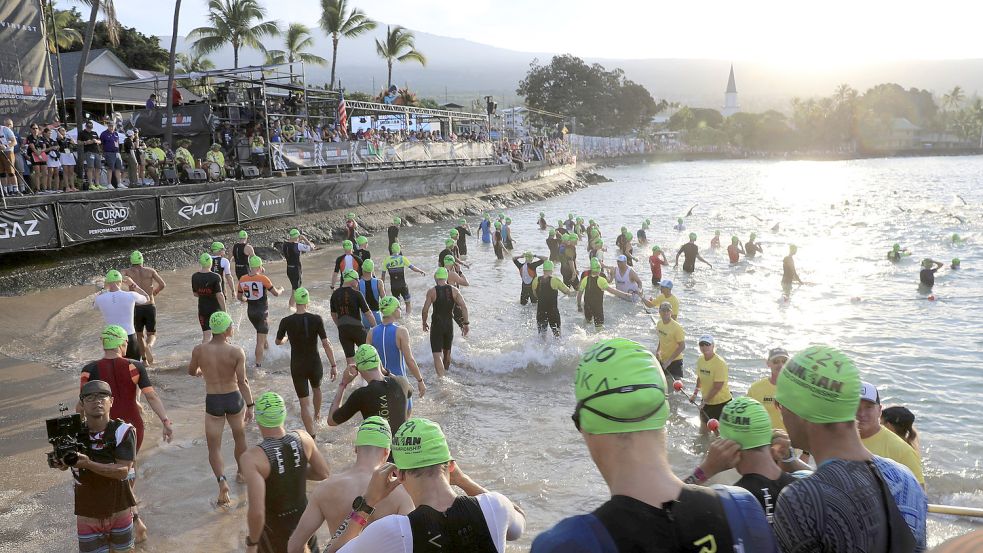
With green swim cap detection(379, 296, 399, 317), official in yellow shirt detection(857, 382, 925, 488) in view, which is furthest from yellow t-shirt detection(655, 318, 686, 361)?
official in yellow shirt detection(857, 382, 925, 488)

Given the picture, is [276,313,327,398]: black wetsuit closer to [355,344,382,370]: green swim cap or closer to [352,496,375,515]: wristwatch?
[355,344,382,370]: green swim cap

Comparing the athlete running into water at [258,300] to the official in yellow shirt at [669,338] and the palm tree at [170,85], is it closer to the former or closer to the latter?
the official in yellow shirt at [669,338]

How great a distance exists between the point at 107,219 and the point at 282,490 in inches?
543

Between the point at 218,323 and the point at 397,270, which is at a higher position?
the point at 218,323

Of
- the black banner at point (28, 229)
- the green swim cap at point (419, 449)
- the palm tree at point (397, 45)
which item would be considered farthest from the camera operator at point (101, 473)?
the palm tree at point (397, 45)

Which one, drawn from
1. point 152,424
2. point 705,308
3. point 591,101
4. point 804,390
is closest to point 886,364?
point 705,308

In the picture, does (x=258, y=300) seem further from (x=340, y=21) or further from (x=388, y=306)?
(x=340, y=21)

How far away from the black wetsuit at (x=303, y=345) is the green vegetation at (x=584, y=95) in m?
98.4

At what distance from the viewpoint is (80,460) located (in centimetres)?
429

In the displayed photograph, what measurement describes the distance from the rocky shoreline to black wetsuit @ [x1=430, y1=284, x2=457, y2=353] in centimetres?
727

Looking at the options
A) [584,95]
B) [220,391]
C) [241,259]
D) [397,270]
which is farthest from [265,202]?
[584,95]

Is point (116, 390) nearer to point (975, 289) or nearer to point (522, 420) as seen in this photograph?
point (522, 420)

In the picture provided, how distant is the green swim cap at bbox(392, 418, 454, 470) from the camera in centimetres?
277

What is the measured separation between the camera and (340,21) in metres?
41.7
